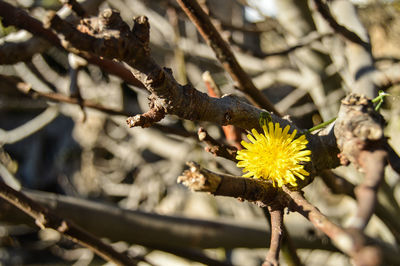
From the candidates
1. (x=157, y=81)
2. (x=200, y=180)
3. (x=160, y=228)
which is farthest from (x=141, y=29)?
(x=160, y=228)

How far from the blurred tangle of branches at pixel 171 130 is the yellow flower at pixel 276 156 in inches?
4.0

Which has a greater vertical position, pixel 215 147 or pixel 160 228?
pixel 215 147

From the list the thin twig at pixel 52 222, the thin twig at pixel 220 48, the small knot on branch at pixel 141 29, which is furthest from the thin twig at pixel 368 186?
the thin twig at pixel 52 222

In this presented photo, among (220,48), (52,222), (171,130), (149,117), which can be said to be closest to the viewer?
(149,117)

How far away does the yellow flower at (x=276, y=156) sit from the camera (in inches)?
27.6

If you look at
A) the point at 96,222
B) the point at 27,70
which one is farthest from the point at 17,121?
the point at 96,222

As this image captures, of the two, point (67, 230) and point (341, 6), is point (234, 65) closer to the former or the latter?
point (67, 230)

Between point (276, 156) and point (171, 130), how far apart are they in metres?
0.70

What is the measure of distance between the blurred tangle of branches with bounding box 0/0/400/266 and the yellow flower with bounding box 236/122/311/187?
0.33 ft

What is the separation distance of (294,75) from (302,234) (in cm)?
130

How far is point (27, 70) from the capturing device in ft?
6.57

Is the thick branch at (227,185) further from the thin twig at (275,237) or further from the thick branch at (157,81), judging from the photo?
the thick branch at (157,81)

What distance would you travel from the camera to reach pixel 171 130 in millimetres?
1364

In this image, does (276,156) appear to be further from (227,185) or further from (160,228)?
(160,228)
